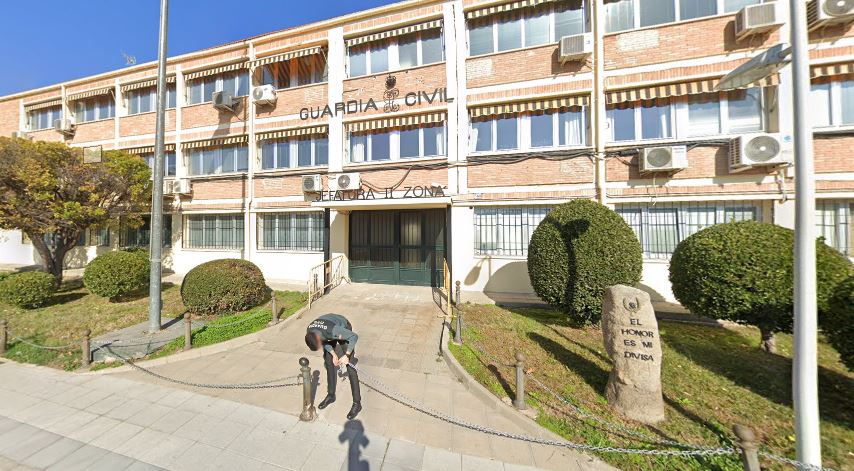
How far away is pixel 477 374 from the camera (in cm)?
454

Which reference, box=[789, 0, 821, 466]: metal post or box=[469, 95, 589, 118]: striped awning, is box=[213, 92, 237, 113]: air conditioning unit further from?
box=[789, 0, 821, 466]: metal post

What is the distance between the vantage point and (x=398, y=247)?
1004 cm

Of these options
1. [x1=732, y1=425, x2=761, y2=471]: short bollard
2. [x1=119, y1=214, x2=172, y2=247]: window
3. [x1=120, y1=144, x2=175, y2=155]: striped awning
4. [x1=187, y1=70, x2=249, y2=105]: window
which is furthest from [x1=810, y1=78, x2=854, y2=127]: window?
[x1=119, y1=214, x2=172, y2=247]: window

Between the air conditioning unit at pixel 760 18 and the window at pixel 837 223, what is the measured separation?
181 inches

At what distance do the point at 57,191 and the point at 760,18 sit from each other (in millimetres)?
20789

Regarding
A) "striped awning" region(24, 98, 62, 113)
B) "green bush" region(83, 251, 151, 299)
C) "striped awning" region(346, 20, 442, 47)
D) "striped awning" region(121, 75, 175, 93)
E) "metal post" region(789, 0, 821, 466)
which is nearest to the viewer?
"metal post" region(789, 0, 821, 466)

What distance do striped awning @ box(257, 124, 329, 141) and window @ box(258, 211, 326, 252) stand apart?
3.07 meters

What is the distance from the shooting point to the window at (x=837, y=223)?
690 centimetres

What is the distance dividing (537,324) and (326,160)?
9.18 m

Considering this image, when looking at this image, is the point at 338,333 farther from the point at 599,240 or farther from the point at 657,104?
the point at 657,104

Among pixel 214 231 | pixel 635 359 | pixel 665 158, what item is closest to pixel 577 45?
pixel 665 158

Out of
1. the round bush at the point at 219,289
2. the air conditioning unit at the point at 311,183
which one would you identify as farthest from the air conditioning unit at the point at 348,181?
the round bush at the point at 219,289

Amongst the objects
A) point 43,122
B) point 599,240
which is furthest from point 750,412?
point 43,122

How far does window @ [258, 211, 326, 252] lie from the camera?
434 inches
